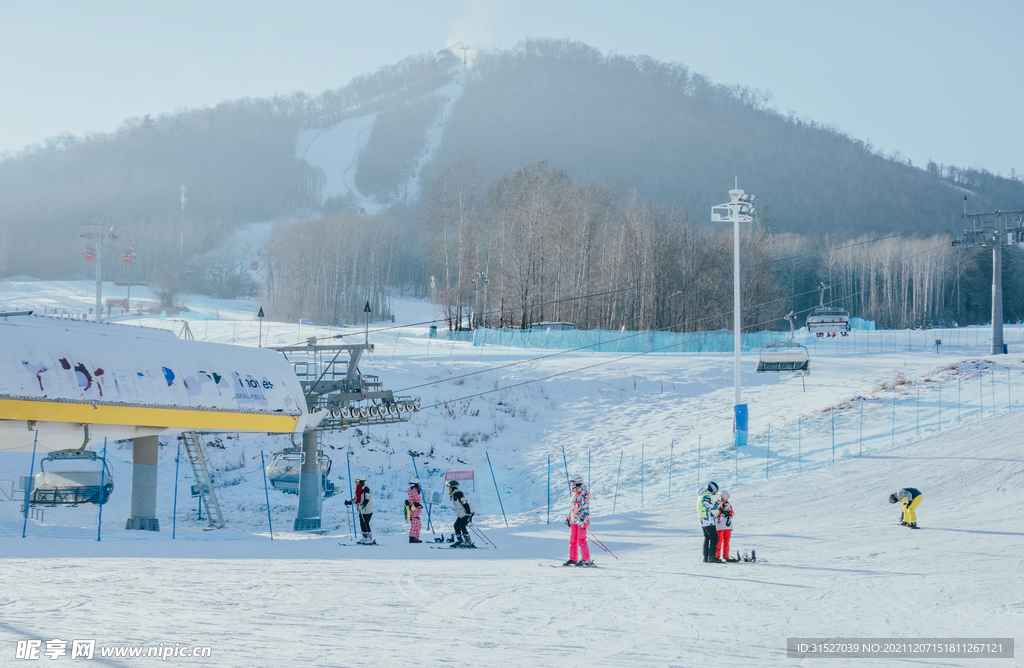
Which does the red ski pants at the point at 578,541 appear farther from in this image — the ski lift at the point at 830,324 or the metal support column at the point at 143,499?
the ski lift at the point at 830,324

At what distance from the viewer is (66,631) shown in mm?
8062

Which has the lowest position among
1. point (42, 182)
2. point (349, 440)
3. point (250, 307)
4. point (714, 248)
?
point (349, 440)

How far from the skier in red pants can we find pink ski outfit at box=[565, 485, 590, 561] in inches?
91.7

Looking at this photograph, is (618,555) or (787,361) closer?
(618,555)

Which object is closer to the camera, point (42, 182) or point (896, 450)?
point (896, 450)

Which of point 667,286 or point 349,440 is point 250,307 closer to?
point 667,286

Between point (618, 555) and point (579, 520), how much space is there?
2.55m

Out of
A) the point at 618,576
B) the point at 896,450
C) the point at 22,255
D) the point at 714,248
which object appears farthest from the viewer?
the point at 22,255

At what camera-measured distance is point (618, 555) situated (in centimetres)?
1520

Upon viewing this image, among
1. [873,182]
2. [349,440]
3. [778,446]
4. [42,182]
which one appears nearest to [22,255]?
[42,182]

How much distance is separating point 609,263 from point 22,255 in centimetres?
11252

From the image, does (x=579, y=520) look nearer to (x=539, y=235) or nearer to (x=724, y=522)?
(x=724, y=522)

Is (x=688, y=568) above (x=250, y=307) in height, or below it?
below

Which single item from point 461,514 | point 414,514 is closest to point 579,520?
point 461,514
